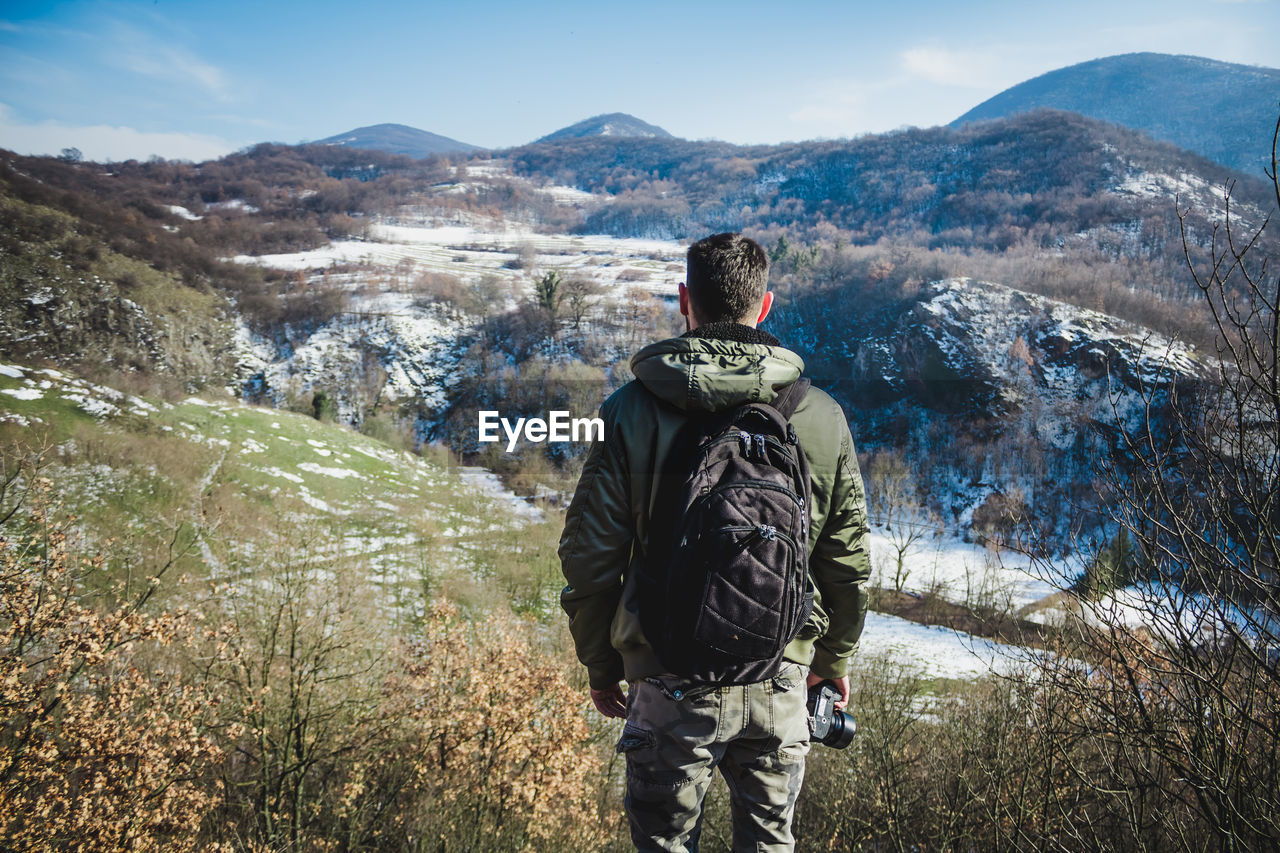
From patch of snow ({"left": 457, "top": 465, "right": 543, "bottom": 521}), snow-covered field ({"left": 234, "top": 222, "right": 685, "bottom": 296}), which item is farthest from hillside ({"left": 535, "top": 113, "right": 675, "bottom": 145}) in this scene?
patch of snow ({"left": 457, "top": 465, "right": 543, "bottom": 521})

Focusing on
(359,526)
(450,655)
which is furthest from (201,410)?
(450,655)

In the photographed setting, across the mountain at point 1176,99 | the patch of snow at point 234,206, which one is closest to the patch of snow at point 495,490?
the patch of snow at point 234,206

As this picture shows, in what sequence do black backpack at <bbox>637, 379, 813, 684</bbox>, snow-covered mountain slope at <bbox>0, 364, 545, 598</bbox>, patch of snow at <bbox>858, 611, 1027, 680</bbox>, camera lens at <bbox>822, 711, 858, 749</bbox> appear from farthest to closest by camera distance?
patch of snow at <bbox>858, 611, 1027, 680</bbox> → snow-covered mountain slope at <bbox>0, 364, 545, 598</bbox> → camera lens at <bbox>822, 711, 858, 749</bbox> → black backpack at <bbox>637, 379, 813, 684</bbox>

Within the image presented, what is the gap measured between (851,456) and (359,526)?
28917 millimetres

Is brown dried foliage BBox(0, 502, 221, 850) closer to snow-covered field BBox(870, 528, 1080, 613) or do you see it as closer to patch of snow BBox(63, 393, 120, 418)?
patch of snow BBox(63, 393, 120, 418)

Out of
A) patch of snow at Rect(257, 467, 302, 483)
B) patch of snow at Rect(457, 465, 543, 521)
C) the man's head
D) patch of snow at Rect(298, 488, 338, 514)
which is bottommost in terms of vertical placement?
patch of snow at Rect(457, 465, 543, 521)

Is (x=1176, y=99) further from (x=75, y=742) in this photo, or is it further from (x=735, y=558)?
(x=75, y=742)

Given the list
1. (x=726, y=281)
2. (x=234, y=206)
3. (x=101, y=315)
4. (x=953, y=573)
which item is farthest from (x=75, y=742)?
Answer: (x=234, y=206)

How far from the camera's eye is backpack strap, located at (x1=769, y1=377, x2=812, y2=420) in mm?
1953

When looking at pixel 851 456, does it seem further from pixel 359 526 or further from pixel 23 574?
pixel 359 526

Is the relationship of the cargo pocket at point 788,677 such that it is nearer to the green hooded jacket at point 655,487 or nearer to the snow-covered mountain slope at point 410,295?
the green hooded jacket at point 655,487

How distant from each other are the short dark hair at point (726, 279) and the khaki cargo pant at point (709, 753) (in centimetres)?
119

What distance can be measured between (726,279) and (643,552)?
95 centimetres

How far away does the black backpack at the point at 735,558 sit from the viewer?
173 cm
